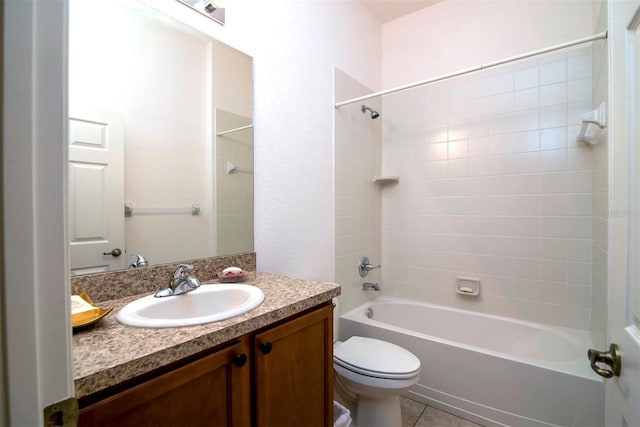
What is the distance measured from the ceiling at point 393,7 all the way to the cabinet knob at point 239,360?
8.32 feet

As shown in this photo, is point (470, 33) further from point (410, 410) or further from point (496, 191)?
point (410, 410)

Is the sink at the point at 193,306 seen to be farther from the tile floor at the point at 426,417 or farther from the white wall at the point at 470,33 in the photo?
the white wall at the point at 470,33

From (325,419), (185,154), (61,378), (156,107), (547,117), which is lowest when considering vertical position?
(325,419)

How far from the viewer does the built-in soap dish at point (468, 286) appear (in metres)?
2.02

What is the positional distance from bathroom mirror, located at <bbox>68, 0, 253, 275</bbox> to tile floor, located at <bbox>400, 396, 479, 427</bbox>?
4.45 ft

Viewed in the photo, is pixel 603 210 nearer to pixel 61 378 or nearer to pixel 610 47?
pixel 610 47

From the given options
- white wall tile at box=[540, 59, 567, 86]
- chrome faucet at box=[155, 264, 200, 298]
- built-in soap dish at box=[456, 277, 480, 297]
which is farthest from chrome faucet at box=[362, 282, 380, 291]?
white wall tile at box=[540, 59, 567, 86]

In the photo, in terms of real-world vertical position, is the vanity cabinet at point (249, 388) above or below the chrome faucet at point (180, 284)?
below

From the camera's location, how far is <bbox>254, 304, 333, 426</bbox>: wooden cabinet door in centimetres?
77

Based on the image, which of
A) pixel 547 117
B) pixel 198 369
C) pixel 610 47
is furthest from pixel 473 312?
pixel 198 369

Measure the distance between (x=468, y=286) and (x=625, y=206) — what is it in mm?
1594

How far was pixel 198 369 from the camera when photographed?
63cm

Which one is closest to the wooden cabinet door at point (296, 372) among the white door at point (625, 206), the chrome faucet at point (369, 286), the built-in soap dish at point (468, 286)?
the white door at point (625, 206)

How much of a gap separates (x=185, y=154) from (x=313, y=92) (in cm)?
91
